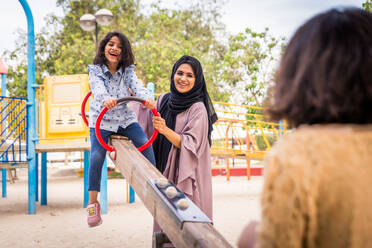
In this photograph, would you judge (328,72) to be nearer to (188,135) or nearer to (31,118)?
(188,135)

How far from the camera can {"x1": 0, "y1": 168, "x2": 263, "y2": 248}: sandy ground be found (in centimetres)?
472

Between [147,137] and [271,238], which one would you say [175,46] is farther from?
[271,238]

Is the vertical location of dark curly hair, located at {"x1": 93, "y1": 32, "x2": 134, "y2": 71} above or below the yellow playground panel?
above

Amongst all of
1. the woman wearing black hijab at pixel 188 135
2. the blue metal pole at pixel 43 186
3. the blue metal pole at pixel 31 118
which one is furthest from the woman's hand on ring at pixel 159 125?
the blue metal pole at pixel 43 186

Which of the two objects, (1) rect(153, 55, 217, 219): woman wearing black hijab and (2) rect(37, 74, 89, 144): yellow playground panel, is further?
(2) rect(37, 74, 89, 144): yellow playground panel

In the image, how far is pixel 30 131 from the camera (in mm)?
6684

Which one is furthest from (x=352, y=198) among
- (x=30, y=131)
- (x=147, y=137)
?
(x=30, y=131)

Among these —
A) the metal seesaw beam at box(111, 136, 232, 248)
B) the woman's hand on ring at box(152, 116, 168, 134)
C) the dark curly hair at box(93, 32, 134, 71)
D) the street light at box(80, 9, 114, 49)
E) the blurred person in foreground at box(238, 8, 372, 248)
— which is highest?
the street light at box(80, 9, 114, 49)

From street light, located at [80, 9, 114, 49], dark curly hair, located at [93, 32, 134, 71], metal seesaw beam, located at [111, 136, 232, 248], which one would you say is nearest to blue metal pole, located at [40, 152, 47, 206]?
street light, located at [80, 9, 114, 49]

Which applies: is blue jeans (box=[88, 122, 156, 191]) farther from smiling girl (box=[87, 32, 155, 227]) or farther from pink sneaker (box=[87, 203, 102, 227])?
pink sneaker (box=[87, 203, 102, 227])

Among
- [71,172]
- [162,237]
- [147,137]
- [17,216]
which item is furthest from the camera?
[71,172]

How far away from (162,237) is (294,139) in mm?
1589

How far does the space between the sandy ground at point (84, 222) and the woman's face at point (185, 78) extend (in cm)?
217

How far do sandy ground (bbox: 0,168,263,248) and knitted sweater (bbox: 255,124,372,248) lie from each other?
3.73 metres
